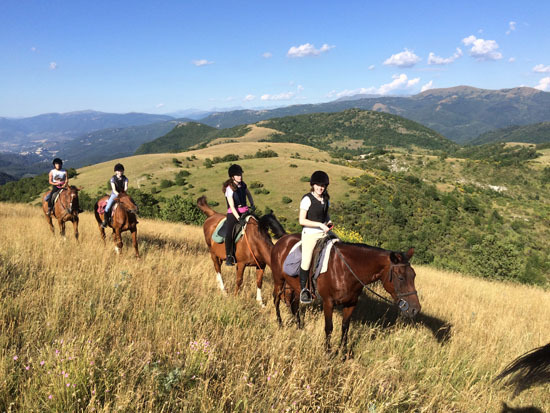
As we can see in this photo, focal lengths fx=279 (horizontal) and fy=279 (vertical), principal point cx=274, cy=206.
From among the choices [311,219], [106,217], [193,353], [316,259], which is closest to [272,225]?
[311,219]

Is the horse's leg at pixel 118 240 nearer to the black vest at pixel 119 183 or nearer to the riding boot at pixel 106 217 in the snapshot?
the riding boot at pixel 106 217

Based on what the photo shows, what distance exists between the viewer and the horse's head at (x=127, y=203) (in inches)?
341

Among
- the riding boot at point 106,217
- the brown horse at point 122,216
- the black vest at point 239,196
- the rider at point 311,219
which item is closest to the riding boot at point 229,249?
the black vest at point 239,196

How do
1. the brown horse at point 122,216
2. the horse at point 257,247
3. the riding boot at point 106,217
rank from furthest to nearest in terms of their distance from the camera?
the riding boot at point 106,217 → the brown horse at point 122,216 → the horse at point 257,247

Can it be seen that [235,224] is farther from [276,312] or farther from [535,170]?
[535,170]

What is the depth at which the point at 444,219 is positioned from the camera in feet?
212

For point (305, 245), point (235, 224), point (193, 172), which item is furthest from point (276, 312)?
point (193, 172)

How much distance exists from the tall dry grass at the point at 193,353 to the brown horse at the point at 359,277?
2.15 ft

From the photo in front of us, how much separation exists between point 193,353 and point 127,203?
6896mm

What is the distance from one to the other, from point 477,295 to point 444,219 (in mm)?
63105

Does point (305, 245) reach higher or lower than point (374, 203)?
higher

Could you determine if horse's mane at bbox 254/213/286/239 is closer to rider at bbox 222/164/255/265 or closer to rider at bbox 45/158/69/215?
rider at bbox 222/164/255/265

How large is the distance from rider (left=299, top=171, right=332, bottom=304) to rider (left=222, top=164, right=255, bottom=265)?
1.98 metres

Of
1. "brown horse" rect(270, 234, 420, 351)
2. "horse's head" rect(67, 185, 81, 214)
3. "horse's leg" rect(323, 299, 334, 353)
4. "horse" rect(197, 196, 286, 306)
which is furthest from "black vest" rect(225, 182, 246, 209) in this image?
"horse's head" rect(67, 185, 81, 214)
